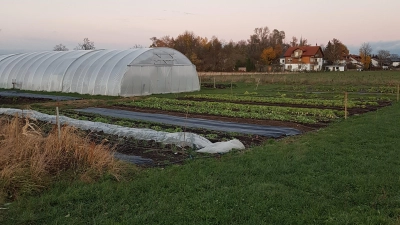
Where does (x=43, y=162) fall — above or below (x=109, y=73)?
below

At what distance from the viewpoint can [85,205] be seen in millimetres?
5215

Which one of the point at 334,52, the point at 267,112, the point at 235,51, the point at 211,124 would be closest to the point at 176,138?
the point at 211,124

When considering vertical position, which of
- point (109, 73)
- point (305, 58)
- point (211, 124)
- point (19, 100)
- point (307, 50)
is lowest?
point (211, 124)

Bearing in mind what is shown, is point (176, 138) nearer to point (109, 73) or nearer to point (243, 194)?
point (243, 194)

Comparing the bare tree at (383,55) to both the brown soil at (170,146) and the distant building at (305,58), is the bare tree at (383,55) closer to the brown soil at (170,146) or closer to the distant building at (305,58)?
the distant building at (305,58)

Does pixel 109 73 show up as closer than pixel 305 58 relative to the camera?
Yes

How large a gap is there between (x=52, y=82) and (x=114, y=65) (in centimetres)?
632

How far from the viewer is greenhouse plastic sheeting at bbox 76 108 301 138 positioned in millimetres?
11391

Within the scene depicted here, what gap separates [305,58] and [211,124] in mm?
81104

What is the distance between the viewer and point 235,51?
253ft

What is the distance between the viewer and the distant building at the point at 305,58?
285 ft

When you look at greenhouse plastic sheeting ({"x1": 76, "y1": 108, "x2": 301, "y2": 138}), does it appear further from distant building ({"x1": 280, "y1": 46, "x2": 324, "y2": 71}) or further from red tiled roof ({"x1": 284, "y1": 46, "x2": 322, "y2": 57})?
red tiled roof ({"x1": 284, "y1": 46, "x2": 322, "y2": 57})

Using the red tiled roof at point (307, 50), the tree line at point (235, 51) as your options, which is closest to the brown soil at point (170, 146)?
the tree line at point (235, 51)

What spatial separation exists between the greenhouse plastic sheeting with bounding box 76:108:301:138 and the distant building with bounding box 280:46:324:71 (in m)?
75.9
